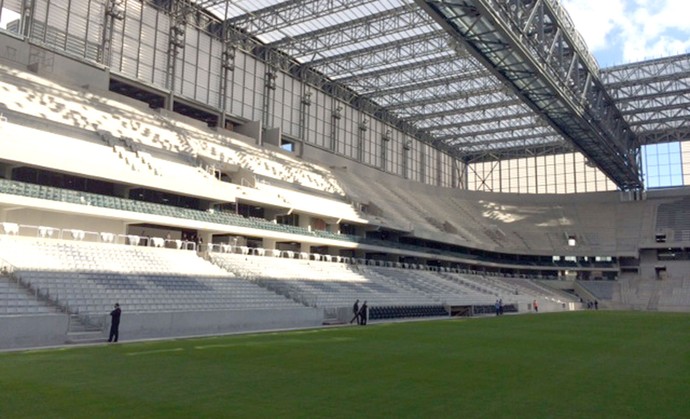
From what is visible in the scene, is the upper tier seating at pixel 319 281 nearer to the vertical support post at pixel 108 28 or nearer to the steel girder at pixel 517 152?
the vertical support post at pixel 108 28

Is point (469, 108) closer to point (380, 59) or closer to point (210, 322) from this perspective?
point (380, 59)

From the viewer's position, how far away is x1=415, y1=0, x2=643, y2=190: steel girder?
2955 centimetres

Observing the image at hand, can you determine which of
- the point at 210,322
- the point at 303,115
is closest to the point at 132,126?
the point at 210,322

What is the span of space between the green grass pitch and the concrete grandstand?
21.9 ft

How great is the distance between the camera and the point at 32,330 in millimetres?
17516

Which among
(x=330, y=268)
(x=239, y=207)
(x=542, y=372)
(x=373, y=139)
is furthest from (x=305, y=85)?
(x=542, y=372)

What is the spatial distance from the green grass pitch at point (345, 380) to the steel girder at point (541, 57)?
1861 centimetres

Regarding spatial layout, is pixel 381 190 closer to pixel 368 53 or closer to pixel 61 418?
pixel 368 53

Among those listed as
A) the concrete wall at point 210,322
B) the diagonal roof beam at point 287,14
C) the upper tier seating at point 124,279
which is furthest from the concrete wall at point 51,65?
the concrete wall at point 210,322

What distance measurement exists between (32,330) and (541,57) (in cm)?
3174

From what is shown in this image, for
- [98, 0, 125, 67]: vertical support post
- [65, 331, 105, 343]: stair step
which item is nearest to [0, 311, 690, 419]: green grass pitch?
[65, 331, 105, 343]: stair step

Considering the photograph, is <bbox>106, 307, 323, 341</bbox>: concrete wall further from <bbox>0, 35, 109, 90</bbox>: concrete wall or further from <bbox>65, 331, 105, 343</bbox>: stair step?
<bbox>0, 35, 109, 90</bbox>: concrete wall

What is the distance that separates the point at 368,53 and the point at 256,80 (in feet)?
37.9

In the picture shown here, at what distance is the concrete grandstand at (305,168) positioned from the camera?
27078mm
